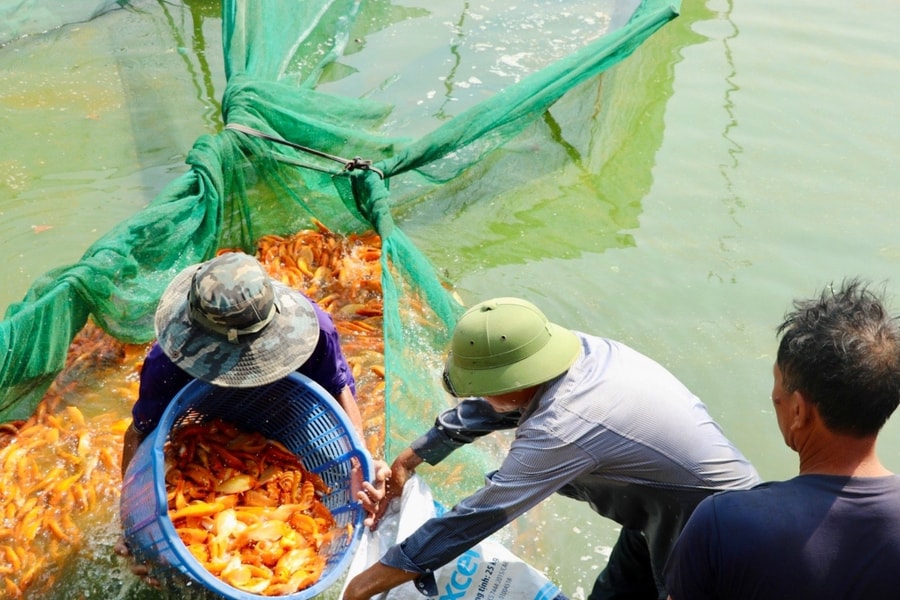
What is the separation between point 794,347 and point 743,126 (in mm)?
5161

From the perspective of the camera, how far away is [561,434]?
2.27 m

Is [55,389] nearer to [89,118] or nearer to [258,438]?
[258,438]

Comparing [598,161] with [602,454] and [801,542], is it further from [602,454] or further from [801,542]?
[801,542]

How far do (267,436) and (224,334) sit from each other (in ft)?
2.57

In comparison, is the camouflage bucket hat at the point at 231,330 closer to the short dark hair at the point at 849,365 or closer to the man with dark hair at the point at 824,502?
the man with dark hair at the point at 824,502

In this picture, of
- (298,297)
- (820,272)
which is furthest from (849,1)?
(298,297)

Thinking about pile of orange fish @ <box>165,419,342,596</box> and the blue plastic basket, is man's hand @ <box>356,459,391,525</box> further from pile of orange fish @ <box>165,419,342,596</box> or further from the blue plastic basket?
pile of orange fish @ <box>165,419,342,596</box>

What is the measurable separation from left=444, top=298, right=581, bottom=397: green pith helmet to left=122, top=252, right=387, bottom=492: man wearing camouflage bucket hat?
67 centimetres

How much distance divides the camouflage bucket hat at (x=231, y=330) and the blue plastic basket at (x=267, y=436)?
185 millimetres

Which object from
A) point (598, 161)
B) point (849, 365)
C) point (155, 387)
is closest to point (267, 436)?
Result: point (155, 387)

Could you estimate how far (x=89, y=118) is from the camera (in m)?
6.24

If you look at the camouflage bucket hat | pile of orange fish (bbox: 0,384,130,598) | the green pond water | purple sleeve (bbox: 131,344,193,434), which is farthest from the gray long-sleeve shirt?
pile of orange fish (bbox: 0,384,130,598)

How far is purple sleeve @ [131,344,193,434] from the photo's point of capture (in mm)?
2826

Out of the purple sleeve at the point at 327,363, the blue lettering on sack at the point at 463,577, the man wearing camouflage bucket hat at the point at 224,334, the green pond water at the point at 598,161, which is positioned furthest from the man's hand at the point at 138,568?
the green pond water at the point at 598,161
